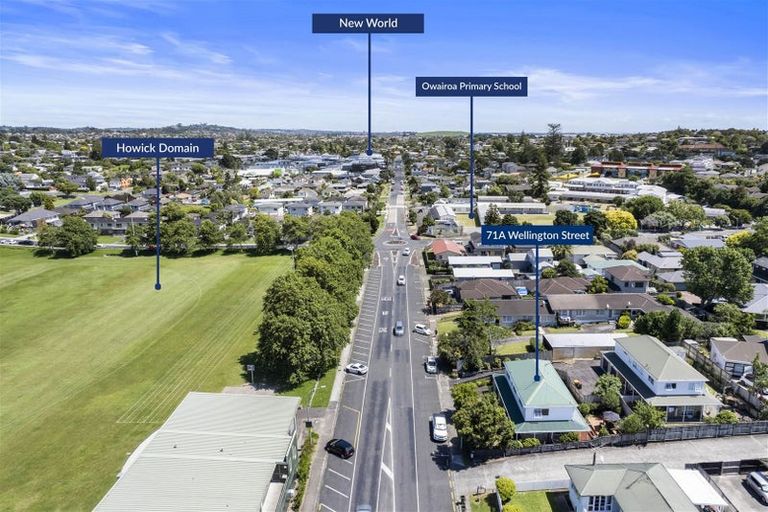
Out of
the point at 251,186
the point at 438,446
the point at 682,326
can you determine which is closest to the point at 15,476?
the point at 438,446

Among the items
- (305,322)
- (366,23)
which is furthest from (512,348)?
(366,23)

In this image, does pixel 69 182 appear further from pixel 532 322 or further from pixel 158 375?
pixel 532 322

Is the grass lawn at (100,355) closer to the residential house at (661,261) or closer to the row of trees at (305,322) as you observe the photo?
the row of trees at (305,322)

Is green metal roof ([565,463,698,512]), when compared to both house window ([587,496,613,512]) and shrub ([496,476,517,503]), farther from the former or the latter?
shrub ([496,476,517,503])

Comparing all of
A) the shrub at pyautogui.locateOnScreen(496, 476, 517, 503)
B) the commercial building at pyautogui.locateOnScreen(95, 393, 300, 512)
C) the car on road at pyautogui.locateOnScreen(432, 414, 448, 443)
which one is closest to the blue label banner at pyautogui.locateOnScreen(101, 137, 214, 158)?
the commercial building at pyautogui.locateOnScreen(95, 393, 300, 512)

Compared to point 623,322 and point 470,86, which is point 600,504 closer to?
point 470,86

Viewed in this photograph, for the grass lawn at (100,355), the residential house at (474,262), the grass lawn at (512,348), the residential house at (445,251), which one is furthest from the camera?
the residential house at (445,251)

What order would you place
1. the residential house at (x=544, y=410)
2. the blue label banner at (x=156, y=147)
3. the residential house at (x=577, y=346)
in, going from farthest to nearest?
1. the residential house at (x=577, y=346)
2. the residential house at (x=544, y=410)
3. the blue label banner at (x=156, y=147)

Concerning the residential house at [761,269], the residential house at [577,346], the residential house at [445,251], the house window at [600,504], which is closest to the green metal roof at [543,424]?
the house window at [600,504]
